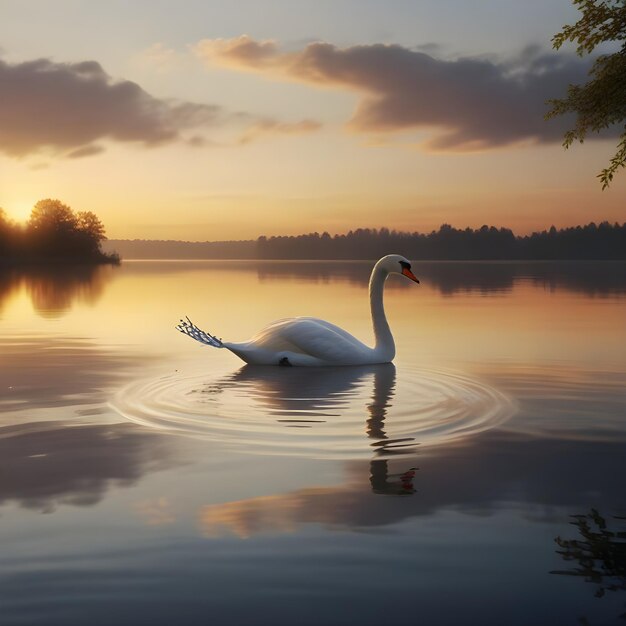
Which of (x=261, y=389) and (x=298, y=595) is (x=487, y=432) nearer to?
(x=261, y=389)

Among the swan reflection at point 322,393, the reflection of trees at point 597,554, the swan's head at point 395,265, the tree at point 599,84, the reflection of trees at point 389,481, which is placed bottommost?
the swan reflection at point 322,393

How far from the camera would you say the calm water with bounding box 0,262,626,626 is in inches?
192

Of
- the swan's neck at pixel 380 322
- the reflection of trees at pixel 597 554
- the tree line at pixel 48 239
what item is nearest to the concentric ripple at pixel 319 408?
the swan's neck at pixel 380 322

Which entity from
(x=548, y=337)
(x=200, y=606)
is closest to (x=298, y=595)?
(x=200, y=606)

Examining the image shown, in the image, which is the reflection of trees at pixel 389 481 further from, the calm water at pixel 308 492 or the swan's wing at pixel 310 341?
the swan's wing at pixel 310 341

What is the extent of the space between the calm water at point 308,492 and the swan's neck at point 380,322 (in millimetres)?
415

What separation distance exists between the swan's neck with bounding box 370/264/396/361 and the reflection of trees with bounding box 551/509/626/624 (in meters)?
9.44

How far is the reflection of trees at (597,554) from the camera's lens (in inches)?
202

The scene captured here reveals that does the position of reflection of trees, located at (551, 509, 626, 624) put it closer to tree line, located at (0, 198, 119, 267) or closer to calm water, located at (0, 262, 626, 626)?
calm water, located at (0, 262, 626, 626)

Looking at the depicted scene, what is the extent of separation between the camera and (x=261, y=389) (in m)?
12.5

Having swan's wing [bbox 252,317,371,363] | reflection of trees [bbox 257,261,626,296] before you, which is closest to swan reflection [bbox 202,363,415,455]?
swan's wing [bbox 252,317,371,363]

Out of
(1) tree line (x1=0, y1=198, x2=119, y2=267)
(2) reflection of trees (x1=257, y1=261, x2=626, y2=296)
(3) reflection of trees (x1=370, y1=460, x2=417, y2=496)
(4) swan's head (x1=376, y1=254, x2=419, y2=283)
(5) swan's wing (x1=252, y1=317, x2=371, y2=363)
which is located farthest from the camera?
(1) tree line (x1=0, y1=198, x2=119, y2=267)

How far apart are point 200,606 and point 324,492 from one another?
7.40ft

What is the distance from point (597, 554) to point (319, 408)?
5.64 m
